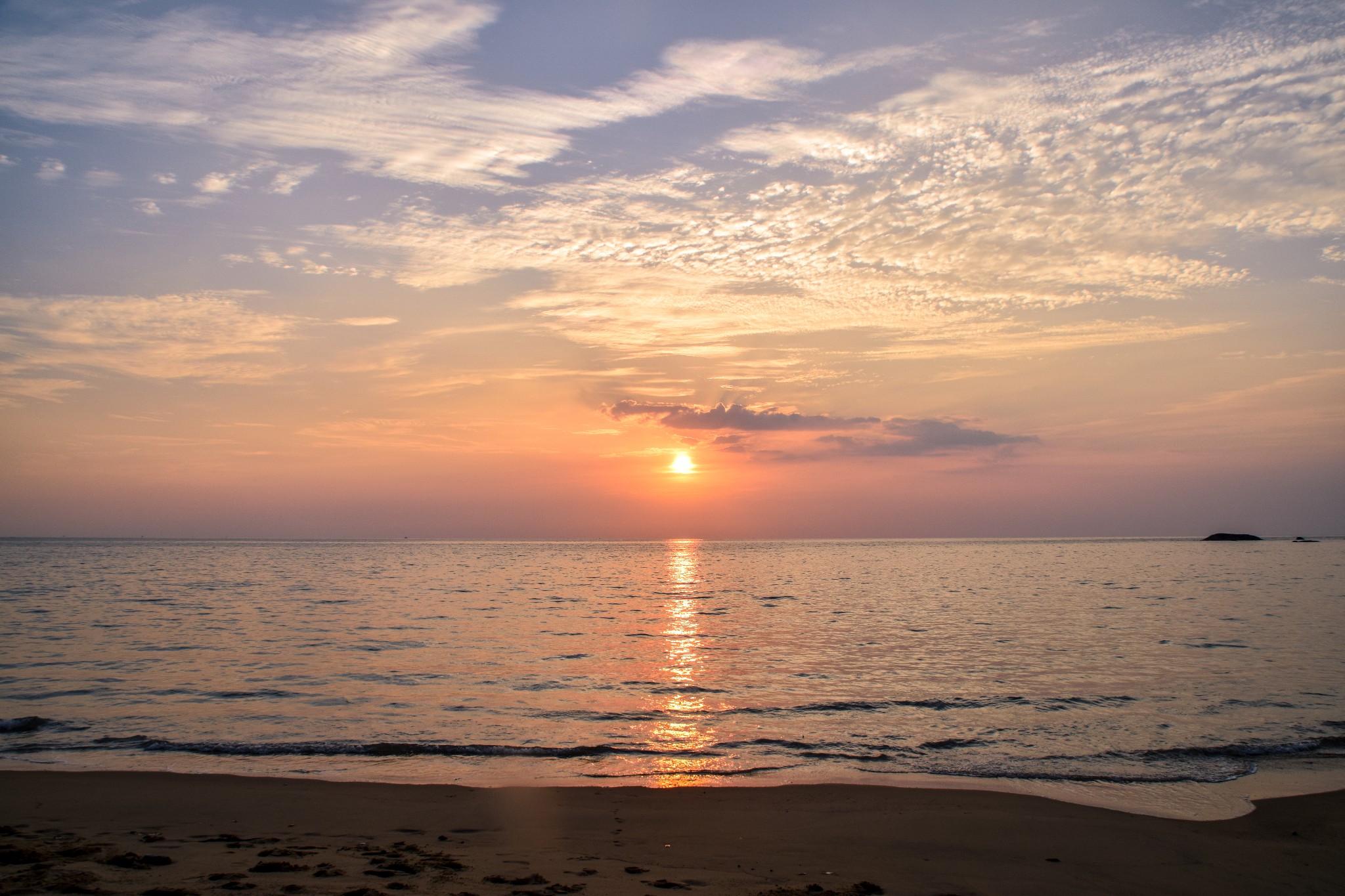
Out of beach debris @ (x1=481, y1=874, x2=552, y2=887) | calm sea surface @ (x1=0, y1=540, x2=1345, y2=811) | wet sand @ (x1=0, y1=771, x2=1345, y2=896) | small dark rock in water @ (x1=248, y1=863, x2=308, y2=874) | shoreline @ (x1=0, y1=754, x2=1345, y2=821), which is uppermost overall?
small dark rock in water @ (x1=248, y1=863, x2=308, y2=874)

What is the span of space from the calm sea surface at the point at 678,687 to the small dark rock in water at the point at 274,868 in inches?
178

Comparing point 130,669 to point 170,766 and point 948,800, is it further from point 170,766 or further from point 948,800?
point 948,800

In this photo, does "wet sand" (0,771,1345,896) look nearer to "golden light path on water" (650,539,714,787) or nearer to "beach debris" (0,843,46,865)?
"beach debris" (0,843,46,865)

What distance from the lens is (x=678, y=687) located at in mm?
21688

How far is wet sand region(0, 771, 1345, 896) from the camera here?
339 inches

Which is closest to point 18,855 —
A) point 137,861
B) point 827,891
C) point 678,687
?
point 137,861

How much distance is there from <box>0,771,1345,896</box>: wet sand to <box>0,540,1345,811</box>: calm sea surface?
138cm

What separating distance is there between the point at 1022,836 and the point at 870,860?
2668 mm

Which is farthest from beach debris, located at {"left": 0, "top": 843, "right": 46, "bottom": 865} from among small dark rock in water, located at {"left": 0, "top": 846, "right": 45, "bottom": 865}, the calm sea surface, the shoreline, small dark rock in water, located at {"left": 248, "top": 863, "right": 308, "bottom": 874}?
the calm sea surface

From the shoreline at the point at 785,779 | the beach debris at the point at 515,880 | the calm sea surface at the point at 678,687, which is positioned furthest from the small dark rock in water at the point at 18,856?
the beach debris at the point at 515,880

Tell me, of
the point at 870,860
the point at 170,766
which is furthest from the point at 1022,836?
the point at 170,766

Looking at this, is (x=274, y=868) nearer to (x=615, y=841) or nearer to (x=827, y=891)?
(x=615, y=841)

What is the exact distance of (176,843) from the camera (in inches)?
385

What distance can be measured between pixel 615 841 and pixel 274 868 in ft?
13.6
